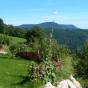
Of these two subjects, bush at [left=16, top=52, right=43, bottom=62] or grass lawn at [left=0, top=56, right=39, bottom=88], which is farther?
bush at [left=16, top=52, right=43, bottom=62]

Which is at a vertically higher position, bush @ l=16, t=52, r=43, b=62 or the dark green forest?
the dark green forest

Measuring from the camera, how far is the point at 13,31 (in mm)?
87062

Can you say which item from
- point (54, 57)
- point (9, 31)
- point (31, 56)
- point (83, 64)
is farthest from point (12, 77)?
point (9, 31)

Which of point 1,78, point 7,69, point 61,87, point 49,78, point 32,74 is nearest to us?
point 61,87

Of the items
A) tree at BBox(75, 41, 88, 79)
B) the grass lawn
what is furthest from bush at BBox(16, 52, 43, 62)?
tree at BBox(75, 41, 88, 79)

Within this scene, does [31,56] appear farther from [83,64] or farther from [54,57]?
[83,64]

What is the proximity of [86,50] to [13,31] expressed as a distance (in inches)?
2803

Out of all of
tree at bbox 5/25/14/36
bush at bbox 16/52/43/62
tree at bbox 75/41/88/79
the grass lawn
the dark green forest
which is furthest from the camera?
tree at bbox 5/25/14/36

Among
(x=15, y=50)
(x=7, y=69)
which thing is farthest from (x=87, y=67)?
(x=15, y=50)

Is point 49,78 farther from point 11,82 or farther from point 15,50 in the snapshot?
point 15,50

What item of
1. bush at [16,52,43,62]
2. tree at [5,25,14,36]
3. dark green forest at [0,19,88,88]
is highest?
dark green forest at [0,19,88,88]

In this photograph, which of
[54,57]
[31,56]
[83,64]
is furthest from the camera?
[31,56]

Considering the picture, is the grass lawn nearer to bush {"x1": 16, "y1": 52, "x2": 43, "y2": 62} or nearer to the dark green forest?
the dark green forest

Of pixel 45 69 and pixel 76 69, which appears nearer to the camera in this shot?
pixel 45 69
